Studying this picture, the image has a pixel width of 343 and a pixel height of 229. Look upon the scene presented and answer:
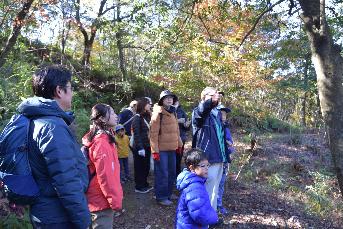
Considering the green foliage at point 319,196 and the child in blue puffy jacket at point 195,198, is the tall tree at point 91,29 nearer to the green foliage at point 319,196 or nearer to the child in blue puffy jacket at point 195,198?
the green foliage at point 319,196

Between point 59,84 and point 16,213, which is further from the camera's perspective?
point 16,213

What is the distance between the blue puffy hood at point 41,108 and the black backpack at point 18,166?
60mm

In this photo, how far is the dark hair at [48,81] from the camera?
2.69 meters

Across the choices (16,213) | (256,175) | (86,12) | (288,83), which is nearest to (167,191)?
(16,213)

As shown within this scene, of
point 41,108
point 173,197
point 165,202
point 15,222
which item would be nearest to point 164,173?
point 165,202

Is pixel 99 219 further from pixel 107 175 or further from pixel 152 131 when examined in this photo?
pixel 152 131

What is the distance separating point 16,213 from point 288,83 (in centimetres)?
1843

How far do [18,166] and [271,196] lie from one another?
6.44 metres

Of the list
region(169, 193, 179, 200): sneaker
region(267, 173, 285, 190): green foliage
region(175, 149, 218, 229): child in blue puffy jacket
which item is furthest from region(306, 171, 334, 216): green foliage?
region(175, 149, 218, 229): child in blue puffy jacket

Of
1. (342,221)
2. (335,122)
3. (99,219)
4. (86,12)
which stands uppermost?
(86,12)

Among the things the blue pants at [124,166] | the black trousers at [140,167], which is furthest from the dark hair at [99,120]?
the blue pants at [124,166]

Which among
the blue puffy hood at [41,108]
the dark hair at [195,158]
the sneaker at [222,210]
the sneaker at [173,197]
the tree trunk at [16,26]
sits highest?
the tree trunk at [16,26]

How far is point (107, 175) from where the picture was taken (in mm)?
3537

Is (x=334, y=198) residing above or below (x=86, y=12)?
below
